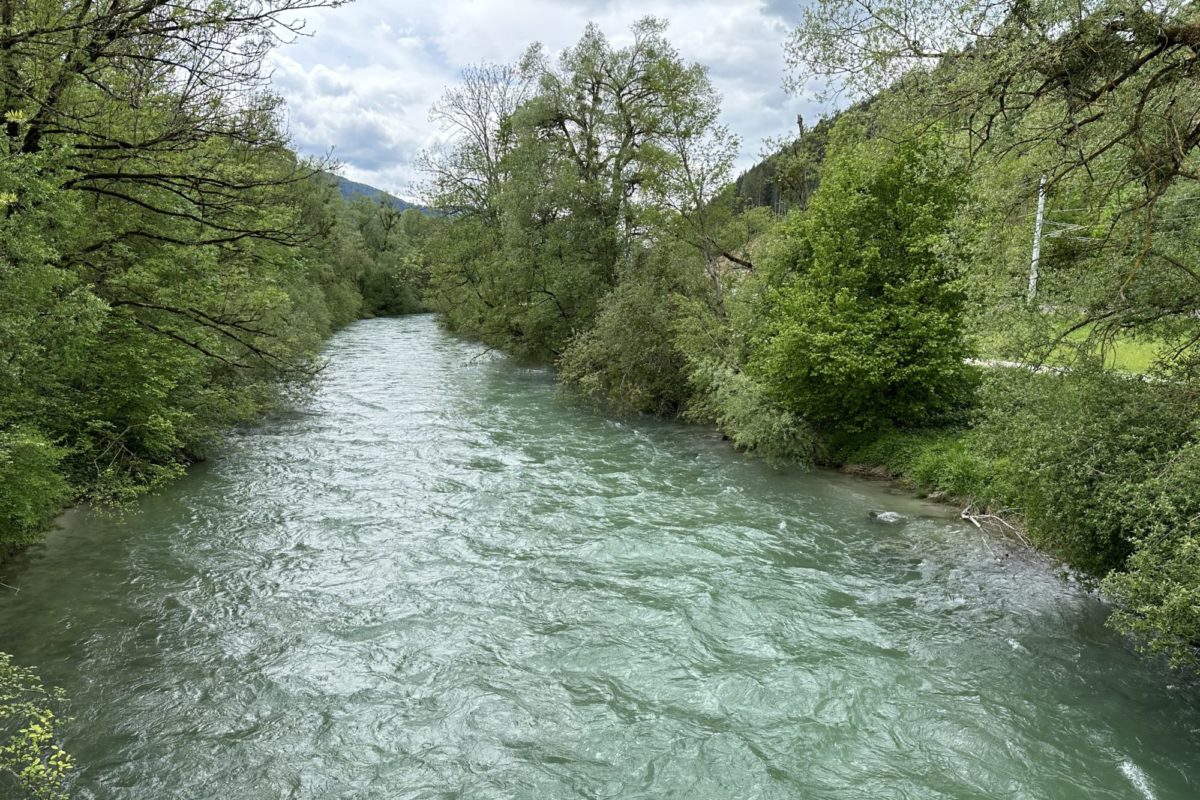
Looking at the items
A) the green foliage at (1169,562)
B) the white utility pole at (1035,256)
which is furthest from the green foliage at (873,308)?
the green foliage at (1169,562)

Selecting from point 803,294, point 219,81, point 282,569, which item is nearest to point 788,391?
point 803,294

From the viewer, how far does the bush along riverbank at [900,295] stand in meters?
7.67

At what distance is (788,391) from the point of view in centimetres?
1591

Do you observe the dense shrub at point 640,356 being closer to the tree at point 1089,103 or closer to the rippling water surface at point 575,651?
the rippling water surface at point 575,651

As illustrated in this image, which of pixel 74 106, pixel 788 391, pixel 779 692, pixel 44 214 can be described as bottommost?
pixel 779 692

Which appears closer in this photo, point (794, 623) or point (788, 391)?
point (794, 623)

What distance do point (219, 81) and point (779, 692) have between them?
9.75 m

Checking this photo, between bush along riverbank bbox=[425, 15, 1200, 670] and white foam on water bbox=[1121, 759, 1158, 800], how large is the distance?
1088 millimetres

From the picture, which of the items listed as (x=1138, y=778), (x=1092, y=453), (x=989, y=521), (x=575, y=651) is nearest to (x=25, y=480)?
(x=575, y=651)

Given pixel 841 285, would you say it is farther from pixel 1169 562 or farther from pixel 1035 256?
pixel 1169 562

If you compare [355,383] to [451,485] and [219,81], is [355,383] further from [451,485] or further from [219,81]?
[219,81]

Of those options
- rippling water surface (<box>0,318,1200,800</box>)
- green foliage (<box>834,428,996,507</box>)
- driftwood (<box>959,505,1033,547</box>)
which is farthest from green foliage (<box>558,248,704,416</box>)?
driftwood (<box>959,505,1033,547</box>)

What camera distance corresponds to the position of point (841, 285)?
51.3 feet

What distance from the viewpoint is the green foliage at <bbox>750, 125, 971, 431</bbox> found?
14562 millimetres
